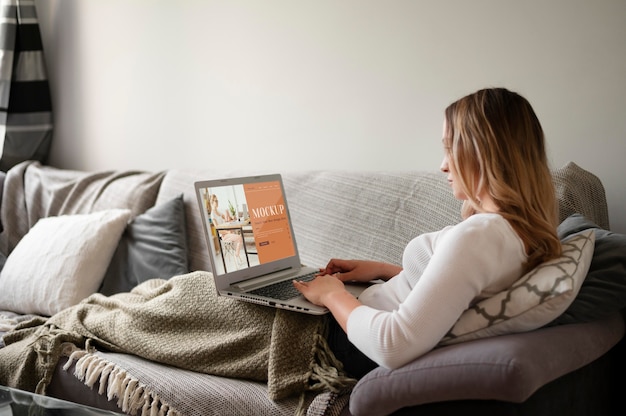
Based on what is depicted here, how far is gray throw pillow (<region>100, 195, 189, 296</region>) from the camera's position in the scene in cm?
231

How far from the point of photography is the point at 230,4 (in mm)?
2676

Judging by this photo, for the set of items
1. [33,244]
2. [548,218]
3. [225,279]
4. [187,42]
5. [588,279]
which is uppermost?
[187,42]

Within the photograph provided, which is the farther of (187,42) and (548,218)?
(187,42)

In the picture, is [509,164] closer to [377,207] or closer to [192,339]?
[377,207]

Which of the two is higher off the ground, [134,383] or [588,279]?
A: [588,279]

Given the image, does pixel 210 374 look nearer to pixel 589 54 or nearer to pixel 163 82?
→ pixel 589 54

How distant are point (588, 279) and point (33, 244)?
6.35 feet

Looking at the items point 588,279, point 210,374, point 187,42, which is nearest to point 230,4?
point 187,42

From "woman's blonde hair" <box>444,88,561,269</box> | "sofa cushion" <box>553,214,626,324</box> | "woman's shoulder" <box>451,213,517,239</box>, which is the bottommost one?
"sofa cushion" <box>553,214,626,324</box>

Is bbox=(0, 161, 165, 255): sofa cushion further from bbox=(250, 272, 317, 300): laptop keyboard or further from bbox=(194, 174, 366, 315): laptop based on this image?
bbox=(250, 272, 317, 300): laptop keyboard

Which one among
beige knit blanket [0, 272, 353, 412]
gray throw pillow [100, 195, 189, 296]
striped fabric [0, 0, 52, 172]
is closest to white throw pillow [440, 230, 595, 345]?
beige knit blanket [0, 272, 353, 412]

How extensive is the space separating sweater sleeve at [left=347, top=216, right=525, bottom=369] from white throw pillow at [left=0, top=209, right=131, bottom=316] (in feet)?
4.61

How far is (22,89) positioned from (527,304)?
2.83 m

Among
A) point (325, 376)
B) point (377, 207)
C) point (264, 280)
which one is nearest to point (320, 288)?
point (325, 376)
